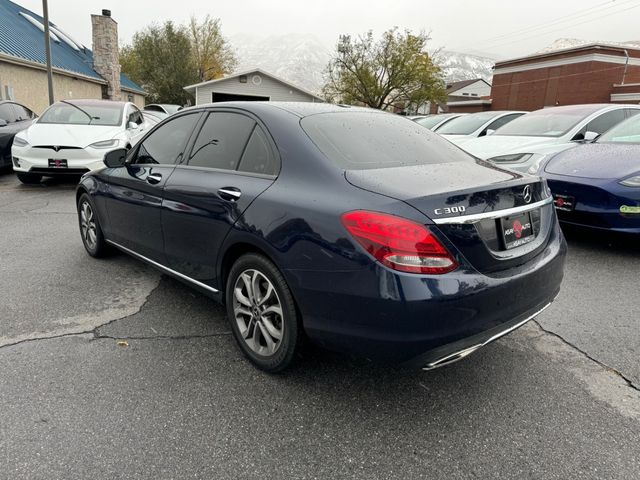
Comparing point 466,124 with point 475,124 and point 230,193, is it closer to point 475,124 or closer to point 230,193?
point 475,124

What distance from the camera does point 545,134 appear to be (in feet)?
22.9

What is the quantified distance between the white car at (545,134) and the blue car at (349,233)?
363 cm

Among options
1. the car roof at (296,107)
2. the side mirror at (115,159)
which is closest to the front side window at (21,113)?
the side mirror at (115,159)

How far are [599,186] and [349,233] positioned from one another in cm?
365

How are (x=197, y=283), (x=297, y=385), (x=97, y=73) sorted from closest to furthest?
(x=297, y=385) → (x=197, y=283) → (x=97, y=73)

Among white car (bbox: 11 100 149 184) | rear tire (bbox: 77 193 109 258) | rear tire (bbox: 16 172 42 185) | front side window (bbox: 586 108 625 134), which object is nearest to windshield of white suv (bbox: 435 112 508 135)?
front side window (bbox: 586 108 625 134)

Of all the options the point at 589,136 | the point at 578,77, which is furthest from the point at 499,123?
the point at 578,77

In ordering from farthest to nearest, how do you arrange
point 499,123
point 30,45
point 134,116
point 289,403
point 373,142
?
point 30,45 → point 499,123 → point 134,116 → point 373,142 → point 289,403

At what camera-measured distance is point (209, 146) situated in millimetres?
3186

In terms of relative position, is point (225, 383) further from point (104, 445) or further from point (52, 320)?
point (52, 320)

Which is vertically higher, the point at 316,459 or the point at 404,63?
the point at 404,63

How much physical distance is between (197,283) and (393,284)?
1610mm

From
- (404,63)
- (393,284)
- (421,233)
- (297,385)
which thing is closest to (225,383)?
(297,385)

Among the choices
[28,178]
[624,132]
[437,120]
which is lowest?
[28,178]
